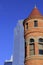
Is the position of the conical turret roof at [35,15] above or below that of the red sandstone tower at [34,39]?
above

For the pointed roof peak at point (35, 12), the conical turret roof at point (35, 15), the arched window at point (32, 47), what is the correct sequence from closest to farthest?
the arched window at point (32, 47) < the conical turret roof at point (35, 15) < the pointed roof peak at point (35, 12)

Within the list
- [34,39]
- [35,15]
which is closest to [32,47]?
[34,39]

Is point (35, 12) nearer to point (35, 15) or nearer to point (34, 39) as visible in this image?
point (35, 15)

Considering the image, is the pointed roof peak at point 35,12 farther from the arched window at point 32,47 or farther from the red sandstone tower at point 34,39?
the arched window at point 32,47

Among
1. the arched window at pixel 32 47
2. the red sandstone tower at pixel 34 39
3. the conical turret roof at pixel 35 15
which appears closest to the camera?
the red sandstone tower at pixel 34 39

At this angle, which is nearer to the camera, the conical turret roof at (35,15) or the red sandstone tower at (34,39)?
the red sandstone tower at (34,39)

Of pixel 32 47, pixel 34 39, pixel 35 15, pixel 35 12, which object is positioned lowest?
pixel 32 47

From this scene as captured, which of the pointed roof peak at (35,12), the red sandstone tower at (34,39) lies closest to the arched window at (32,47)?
the red sandstone tower at (34,39)

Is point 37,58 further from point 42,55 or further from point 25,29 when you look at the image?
point 25,29

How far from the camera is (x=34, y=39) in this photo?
1411 inches

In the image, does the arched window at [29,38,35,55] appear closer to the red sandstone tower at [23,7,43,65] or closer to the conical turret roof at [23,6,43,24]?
the red sandstone tower at [23,7,43,65]

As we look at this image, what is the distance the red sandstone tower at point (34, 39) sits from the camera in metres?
34.6

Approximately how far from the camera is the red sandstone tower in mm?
34594

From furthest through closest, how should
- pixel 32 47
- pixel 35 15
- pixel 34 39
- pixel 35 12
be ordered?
pixel 35 12 < pixel 35 15 < pixel 32 47 < pixel 34 39
